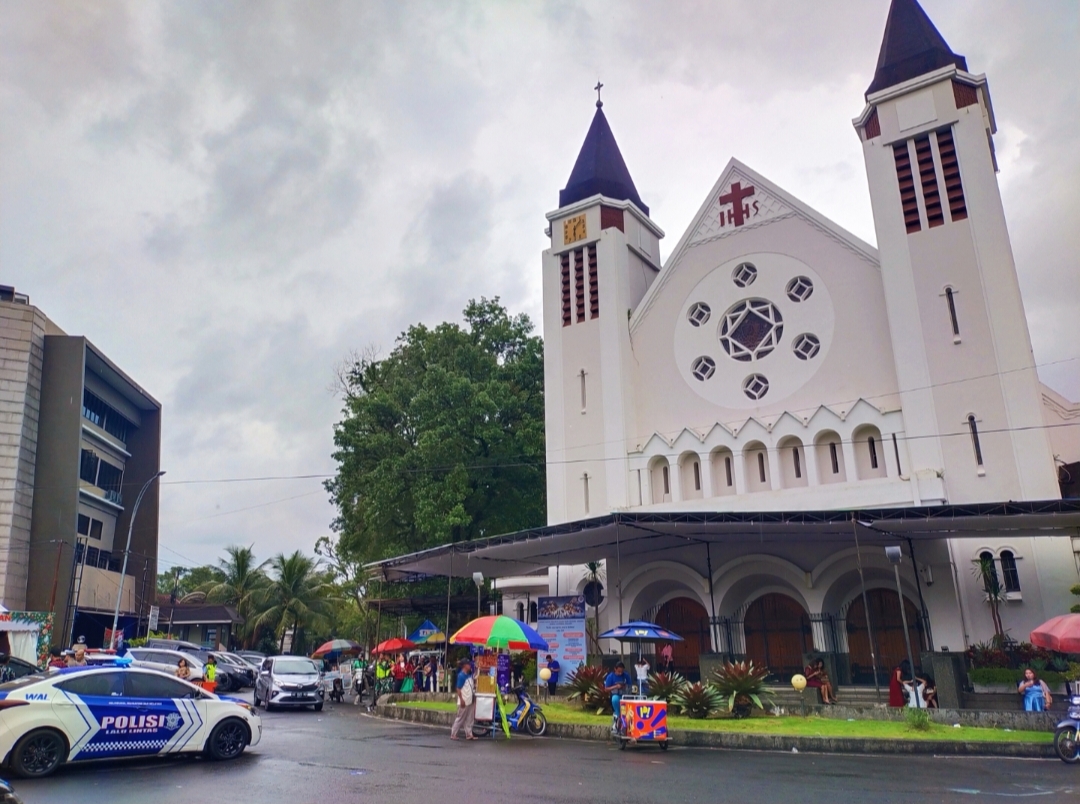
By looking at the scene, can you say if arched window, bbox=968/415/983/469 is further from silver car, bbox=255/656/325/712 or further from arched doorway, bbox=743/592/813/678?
silver car, bbox=255/656/325/712

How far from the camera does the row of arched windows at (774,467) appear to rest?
2203cm

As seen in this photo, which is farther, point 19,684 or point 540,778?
point 19,684

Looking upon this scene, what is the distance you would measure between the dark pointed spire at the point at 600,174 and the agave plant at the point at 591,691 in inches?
679

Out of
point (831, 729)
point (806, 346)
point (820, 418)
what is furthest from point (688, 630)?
point (831, 729)

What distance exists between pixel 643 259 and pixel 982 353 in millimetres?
12227

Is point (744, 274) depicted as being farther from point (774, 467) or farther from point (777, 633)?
point (777, 633)

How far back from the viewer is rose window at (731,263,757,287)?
25.2 m

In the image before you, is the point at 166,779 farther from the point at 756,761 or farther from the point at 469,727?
the point at 756,761

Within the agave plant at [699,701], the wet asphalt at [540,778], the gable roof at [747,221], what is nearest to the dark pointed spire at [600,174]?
the gable roof at [747,221]

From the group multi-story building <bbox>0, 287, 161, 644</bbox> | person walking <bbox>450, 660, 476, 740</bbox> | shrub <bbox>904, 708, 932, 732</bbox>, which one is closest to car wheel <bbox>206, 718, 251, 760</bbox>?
person walking <bbox>450, 660, 476, 740</bbox>

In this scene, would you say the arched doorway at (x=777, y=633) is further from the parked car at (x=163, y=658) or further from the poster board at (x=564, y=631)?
the parked car at (x=163, y=658)

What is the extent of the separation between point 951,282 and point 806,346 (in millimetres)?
4104

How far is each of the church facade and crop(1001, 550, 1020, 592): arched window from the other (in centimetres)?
5

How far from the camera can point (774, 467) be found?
75.5 ft
